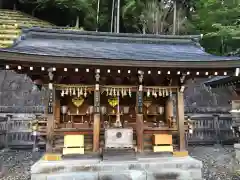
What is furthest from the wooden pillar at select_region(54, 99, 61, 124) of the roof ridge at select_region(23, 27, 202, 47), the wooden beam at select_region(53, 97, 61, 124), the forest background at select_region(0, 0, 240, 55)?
the forest background at select_region(0, 0, 240, 55)

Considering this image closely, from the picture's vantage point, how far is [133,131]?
7.72 m

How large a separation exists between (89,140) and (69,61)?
9.23 ft

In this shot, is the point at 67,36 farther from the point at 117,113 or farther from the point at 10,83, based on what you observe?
the point at 10,83

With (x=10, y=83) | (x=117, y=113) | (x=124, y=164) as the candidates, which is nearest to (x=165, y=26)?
(x=10, y=83)

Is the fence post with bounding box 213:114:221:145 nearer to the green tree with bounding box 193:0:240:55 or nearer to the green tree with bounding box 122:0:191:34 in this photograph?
the green tree with bounding box 193:0:240:55

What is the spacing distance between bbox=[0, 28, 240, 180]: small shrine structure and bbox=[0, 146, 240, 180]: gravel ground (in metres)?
1.25

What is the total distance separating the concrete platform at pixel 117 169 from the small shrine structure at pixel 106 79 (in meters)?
0.19

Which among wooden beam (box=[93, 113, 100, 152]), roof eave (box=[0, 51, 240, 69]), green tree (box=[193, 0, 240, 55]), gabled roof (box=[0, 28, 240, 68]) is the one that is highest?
green tree (box=[193, 0, 240, 55])

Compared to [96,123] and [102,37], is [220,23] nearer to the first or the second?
[102,37]

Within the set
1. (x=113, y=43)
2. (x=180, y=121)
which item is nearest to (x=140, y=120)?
(x=180, y=121)

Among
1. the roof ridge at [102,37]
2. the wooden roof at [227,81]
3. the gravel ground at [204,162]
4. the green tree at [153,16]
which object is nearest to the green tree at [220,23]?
the green tree at [153,16]

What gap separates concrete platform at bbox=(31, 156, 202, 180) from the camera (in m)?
6.59

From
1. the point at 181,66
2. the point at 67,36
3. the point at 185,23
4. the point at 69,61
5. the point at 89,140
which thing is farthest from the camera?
the point at 185,23

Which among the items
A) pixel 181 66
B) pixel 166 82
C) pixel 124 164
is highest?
pixel 181 66
